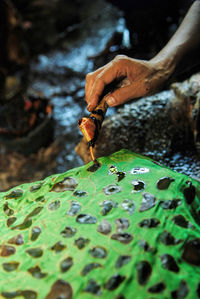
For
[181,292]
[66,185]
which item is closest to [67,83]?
[66,185]

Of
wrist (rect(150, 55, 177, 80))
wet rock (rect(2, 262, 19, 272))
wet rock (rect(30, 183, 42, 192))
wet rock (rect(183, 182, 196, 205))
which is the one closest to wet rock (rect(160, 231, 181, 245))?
wet rock (rect(183, 182, 196, 205))

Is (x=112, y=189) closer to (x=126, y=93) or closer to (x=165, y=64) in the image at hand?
(x=126, y=93)

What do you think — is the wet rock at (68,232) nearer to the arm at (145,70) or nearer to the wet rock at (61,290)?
the wet rock at (61,290)

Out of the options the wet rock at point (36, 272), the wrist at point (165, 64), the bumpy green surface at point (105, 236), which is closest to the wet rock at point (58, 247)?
the bumpy green surface at point (105, 236)

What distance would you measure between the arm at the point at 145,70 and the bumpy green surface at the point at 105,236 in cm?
62

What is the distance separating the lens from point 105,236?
1.55m

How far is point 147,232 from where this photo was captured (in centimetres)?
151

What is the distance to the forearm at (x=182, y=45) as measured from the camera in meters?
2.47

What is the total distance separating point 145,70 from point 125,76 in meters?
0.21

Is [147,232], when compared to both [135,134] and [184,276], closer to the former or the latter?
[184,276]

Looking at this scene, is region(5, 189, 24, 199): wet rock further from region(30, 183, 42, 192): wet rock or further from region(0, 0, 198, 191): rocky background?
region(0, 0, 198, 191): rocky background

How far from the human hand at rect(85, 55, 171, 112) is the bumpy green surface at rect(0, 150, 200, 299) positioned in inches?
22.8

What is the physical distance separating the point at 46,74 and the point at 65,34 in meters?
2.00

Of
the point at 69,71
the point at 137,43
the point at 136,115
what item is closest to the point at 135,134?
the point at 136,115
